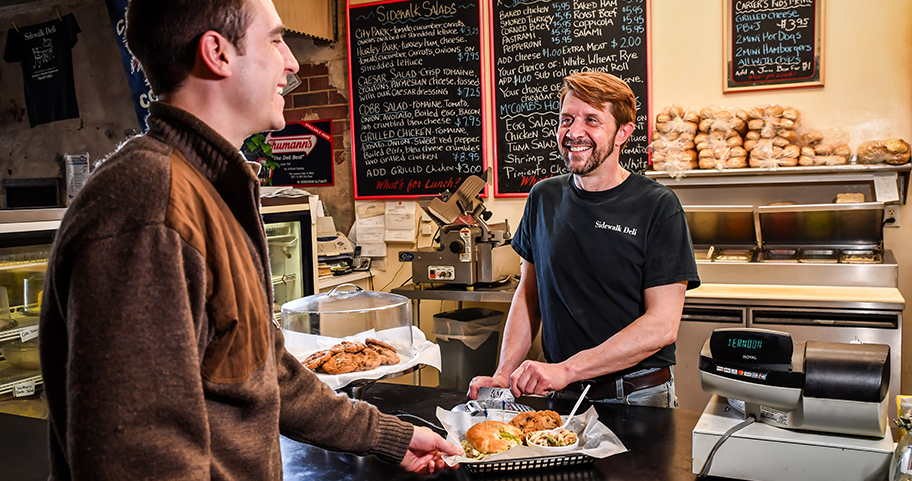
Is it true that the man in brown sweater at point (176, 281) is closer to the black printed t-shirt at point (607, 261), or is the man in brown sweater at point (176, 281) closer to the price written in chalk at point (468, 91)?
the black printed t-shirt at point (607, 261)

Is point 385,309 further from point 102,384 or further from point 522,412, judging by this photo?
point 102,384

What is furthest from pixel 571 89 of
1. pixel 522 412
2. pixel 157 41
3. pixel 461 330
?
pixel 461 330

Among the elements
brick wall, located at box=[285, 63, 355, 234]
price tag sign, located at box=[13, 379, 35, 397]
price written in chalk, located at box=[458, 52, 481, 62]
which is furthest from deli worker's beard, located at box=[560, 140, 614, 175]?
brick wall, located at box=[285, 63, 355, 234]

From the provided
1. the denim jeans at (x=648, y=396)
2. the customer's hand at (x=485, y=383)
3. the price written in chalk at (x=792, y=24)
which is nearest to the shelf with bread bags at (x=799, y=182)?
the price written in chalk at (x=792, y=24)

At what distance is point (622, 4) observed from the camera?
394 centimetres

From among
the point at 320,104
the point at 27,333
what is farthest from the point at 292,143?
the point at 27,333

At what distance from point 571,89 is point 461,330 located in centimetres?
208

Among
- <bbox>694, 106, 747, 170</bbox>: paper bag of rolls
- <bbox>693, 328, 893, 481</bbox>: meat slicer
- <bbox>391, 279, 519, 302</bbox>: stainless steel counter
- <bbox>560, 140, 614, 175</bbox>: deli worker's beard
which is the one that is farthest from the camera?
<bbox>391, 279, 519, 302</bbox>: stainless steel counter

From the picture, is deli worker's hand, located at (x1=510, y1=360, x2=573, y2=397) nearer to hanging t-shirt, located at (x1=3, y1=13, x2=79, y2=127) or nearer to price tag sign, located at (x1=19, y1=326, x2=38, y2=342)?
price tag sign, located at (x1=19, y1=326, x2=38, y2=342)

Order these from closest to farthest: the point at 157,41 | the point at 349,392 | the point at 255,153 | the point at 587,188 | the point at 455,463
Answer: the point at 157,41
the point at 455,463
the point at 349,392
the point at 587,188
the point at 255,153

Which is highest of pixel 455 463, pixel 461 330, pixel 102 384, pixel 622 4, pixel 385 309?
pixel 622 4

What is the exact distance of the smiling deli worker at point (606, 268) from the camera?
6.18 feet

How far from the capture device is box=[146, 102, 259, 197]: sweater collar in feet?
2.68

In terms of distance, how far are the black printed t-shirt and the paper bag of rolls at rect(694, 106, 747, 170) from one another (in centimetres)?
167
